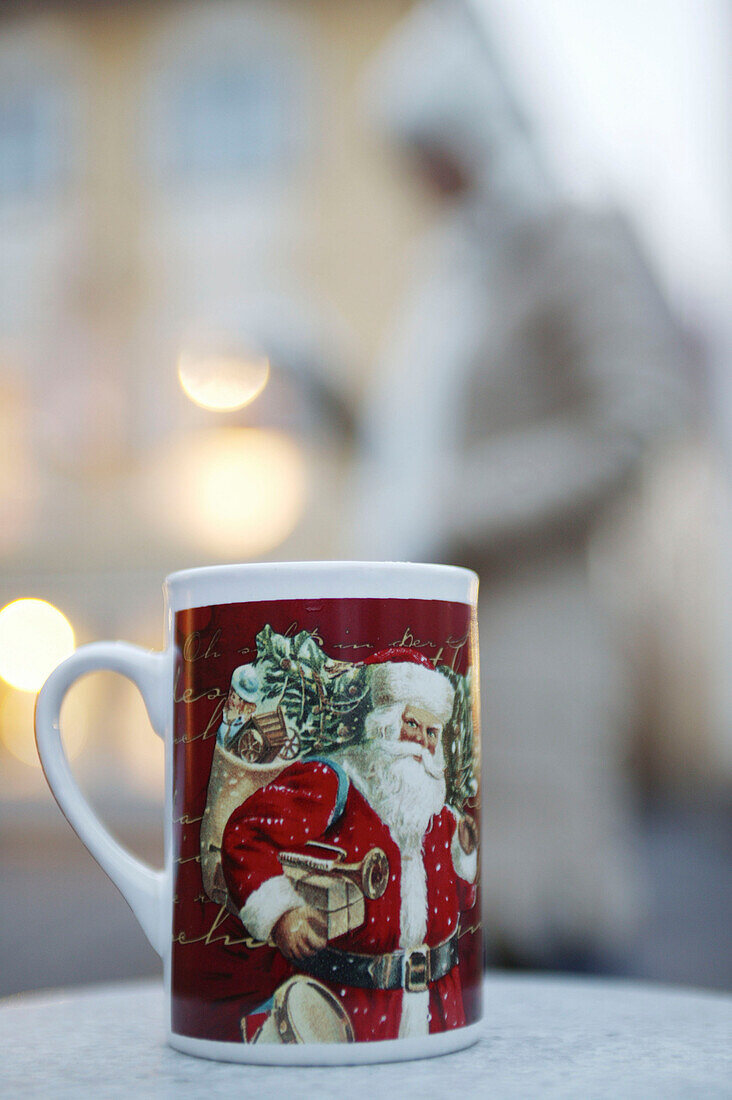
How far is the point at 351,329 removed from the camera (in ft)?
19.6

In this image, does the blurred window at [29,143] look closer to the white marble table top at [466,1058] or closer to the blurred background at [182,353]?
the blurred background at [182,353]

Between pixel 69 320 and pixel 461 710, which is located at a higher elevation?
pixel 69 320

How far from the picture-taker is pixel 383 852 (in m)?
0.42

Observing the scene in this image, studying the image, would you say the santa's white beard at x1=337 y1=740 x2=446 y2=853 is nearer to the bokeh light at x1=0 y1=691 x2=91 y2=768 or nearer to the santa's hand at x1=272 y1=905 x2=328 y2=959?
the santa's hand at x1=272 y1=905 x2=328 y2=959

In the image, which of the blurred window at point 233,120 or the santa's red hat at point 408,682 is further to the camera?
the blurred window at point 233,120

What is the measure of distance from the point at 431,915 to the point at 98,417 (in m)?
5.66

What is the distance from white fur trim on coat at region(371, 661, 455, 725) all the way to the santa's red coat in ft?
0.11

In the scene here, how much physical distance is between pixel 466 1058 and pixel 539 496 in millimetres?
1065

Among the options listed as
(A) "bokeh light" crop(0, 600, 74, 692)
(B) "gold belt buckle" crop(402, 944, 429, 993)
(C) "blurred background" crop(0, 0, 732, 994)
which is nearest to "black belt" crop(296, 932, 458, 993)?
(B) "gold belt buckle" crop(402, 944, 429, 993)

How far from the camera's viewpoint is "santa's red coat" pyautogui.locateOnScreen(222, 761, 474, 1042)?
1.34 feet

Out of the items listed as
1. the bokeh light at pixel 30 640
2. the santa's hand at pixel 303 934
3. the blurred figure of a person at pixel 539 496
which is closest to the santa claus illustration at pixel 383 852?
the santa's hand at pixel 303 934

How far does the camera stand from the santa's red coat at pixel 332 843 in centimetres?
41

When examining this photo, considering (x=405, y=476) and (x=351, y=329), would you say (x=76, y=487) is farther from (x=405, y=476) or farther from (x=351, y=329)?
(x=405, y=476)

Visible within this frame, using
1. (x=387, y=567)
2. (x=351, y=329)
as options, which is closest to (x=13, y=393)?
(x=351, y=329)
